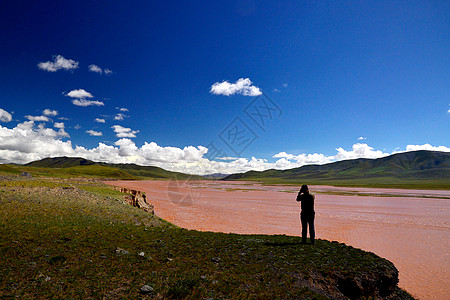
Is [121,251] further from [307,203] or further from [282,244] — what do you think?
[307,203]

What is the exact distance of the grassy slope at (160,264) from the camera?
286 inches

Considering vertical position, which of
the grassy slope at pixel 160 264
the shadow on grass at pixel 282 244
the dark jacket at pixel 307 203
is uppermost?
the dark jacket at pixel 307 203

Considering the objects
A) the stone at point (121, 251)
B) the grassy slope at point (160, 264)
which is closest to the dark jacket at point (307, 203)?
the grassy slope at point (160, 264)

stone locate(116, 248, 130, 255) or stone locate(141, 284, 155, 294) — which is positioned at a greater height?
stone locate(116, 248, 130, 255)

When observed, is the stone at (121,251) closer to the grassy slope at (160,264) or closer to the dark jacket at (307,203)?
the grassy slope at (160,264)

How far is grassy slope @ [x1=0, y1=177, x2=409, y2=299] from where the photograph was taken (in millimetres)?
7258

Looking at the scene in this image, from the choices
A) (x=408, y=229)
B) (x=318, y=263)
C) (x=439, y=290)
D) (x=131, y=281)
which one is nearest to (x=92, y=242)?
(x=131, y=281)

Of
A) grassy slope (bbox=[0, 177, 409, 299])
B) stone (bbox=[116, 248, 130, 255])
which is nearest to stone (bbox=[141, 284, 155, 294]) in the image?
grassy slope (bbox=[0, 177, 409, 299])

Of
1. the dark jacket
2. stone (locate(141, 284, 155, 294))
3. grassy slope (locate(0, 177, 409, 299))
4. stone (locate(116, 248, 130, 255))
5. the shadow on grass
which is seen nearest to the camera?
stone (locate(141, 284, 155, 294))

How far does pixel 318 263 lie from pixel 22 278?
450 inches

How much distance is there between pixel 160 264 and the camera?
938 centimetres

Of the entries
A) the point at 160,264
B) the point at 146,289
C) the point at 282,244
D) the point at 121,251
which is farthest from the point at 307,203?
the point at 121,251

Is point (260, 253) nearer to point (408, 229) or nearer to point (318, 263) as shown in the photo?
point (318, 263)

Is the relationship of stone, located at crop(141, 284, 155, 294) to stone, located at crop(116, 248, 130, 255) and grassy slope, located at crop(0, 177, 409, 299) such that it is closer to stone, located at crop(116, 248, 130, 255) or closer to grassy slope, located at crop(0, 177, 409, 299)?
grassy slope, located at crop(0, 177, 409, 299)
